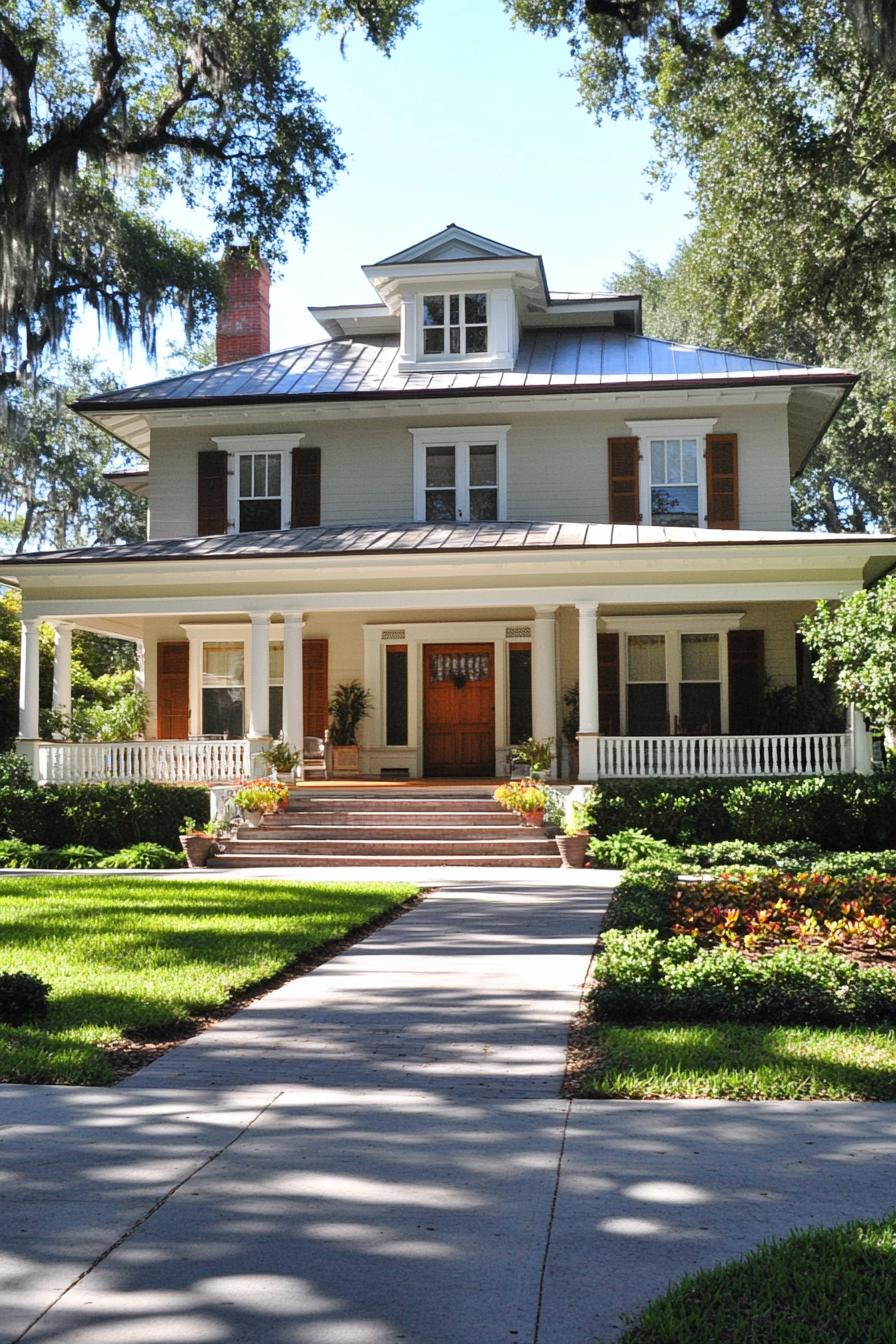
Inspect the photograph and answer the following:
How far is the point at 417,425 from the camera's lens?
21266 millimetres

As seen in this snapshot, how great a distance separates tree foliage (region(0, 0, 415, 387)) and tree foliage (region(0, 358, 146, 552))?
17027 mm

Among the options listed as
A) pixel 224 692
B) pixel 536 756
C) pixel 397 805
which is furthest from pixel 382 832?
pixel 224 692

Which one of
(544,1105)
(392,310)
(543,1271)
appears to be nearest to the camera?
(543,1271)

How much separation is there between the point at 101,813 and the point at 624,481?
379 inches

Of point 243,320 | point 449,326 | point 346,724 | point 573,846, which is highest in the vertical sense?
point 243,320

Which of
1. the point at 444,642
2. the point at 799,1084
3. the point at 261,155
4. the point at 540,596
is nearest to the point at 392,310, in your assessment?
the point at 261,155

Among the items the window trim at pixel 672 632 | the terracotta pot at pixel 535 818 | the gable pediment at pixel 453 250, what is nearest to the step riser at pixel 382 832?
the terracotta pot at pixel 535 818

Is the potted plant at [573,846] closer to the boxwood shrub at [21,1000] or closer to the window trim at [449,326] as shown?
the boxwood shrub at [21,1000]

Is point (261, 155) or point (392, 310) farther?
point (392, 310)

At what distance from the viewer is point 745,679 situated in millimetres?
20297

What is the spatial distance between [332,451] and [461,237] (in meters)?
4.18

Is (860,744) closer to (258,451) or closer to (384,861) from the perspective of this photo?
(384,861)

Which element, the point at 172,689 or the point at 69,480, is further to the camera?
the point at 69,480

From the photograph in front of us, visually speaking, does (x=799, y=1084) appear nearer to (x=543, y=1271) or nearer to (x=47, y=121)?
(x=543, y=1271)
